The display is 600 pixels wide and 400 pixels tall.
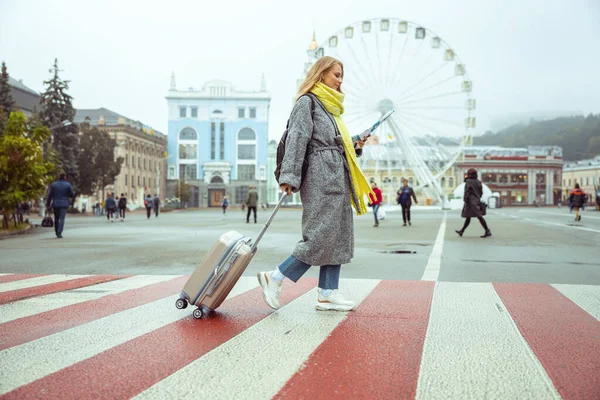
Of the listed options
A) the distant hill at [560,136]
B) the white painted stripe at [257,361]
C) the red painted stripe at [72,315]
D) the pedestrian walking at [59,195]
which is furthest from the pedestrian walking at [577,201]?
the distant hill at [560,136]

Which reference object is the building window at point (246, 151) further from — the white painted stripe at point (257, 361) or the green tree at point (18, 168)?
the white painted stripe at point (257, 361)

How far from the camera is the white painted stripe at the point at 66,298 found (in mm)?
4184

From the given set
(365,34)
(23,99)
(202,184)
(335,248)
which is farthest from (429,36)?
(202,184)

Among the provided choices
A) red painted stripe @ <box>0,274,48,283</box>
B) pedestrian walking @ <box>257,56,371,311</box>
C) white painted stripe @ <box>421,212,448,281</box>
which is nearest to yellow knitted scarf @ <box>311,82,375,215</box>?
pedestrian walking @ <box>257,56,371,311</box>

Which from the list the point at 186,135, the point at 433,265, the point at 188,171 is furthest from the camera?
the point at 188,171

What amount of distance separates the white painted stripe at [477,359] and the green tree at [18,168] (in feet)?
54.2

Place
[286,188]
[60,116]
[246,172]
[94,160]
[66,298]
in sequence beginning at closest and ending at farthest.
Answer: [286,188] < [66,298] < [60,116] < [94,160] < [246,172]

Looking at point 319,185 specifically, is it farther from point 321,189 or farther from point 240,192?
point 240,192

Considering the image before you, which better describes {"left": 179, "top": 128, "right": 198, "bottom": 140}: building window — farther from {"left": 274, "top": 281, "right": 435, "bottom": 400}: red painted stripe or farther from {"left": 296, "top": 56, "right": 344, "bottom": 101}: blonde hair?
{"left": 274, "top": 281, "right": 435, "bottom": 400}: red painted stripe

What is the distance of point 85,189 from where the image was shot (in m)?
53.8

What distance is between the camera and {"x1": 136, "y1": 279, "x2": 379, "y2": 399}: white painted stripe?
2.44 m

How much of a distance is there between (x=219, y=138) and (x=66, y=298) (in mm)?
85579

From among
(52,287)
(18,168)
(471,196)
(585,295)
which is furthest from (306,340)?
(18,168)

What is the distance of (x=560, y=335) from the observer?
3.52 metres
